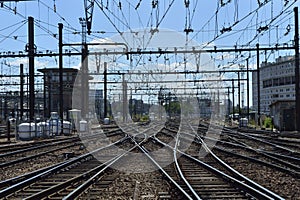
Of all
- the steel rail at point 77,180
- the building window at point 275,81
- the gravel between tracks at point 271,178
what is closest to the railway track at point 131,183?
the steel rail at point 77,180

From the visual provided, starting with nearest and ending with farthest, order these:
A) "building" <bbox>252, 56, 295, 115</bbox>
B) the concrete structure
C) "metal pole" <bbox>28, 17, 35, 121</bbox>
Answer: "metal pole" <bbox>28, 17, 35, 121</bbox> → the concrete structure → "building" <bbox>252, 56, 295, 115</bbox>

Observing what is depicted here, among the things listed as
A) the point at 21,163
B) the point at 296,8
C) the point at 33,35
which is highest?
the point at 296,8

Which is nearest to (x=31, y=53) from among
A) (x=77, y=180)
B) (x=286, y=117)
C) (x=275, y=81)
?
(x=77, y=180)

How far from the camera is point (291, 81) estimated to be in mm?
112750

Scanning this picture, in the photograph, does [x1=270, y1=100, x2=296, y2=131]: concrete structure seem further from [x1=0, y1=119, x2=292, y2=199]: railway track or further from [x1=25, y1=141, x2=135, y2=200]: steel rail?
[x1=25, y1=141, x2=135, y2=200]: steel rail

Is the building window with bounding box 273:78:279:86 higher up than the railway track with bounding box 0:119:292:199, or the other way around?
the building window with bounding box 273:78:279:86

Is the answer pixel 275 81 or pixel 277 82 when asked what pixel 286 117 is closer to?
pixel 277 82

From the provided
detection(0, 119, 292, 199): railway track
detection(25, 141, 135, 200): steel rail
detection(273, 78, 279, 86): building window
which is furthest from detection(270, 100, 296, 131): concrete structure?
detection(273, 78, 279, 86): building window

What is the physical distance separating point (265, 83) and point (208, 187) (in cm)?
12249

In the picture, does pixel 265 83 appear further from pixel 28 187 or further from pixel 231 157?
pixel 28 187

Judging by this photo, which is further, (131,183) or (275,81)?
(275,81)

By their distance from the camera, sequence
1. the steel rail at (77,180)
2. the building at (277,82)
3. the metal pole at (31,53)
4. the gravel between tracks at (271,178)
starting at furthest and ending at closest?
the building at (277,82) < the metal pole at (31,53) < the gravel between tracks at (271,178) < the steel rail at (77,180)

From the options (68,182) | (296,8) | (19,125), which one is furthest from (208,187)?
(296,8)

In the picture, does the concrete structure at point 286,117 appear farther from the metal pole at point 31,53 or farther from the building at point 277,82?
the building at point 277,82
